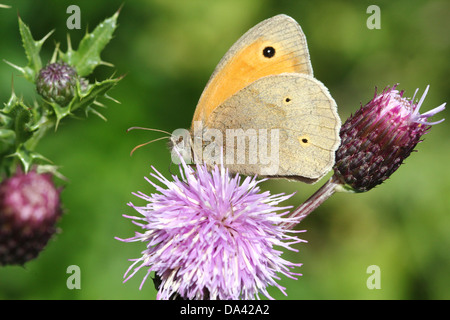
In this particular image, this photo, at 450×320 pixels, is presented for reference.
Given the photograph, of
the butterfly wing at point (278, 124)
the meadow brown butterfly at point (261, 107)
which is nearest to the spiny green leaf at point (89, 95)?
the meadow brown butterfly at point (261, 107)

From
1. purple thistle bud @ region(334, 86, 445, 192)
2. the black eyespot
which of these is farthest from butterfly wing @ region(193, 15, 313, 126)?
purple thistle bud @ region(334, 86, 445, 192)

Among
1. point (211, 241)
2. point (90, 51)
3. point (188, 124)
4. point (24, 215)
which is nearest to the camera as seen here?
point (24, 215)

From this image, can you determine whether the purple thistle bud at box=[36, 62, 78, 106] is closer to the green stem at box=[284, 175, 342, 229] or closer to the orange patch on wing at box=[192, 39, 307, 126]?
the orange patch on wing at box=[192, 39, 307, 126]

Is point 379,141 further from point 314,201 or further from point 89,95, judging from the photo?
point 89,95

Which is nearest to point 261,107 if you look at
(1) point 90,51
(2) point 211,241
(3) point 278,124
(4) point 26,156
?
(3) point 278,124

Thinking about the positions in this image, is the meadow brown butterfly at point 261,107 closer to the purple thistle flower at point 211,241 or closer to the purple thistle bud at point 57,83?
the purple thistle flower at point 211,241
